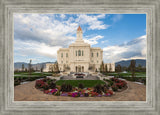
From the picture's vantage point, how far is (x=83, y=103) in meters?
3.56

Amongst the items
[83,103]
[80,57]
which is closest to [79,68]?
[80,57]

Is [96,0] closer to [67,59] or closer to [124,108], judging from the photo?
[124,108]

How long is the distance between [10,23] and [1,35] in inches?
25.7

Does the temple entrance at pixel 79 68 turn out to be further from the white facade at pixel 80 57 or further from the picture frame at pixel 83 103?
the picture frame at pixel 83 103

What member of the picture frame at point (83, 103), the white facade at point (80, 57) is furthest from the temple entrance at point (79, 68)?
the picture frame at point (83, 103)

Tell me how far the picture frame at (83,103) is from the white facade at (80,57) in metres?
23.2

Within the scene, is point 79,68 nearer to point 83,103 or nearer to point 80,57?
point 80,57

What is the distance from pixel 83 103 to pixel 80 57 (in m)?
24.0

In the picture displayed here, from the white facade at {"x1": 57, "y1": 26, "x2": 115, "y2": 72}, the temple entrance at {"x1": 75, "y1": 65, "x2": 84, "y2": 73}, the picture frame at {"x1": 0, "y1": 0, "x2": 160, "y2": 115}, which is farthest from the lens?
the temple entrance at {"x1": 75, "y1": 65, "x2": 84, "y2": 73}

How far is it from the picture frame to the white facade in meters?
23.2

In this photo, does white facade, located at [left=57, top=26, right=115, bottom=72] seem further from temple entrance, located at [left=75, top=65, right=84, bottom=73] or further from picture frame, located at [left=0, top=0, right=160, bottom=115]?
picture frame, located at [left=0, top=0, right=160, bottom=115]

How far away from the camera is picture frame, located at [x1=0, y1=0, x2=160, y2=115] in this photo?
3443mm

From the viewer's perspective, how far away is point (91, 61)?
30016 millimetres

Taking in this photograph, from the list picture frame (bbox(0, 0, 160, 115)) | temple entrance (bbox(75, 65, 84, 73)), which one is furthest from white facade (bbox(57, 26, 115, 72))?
picture frame (bbox(0, 0, 160, 115))
